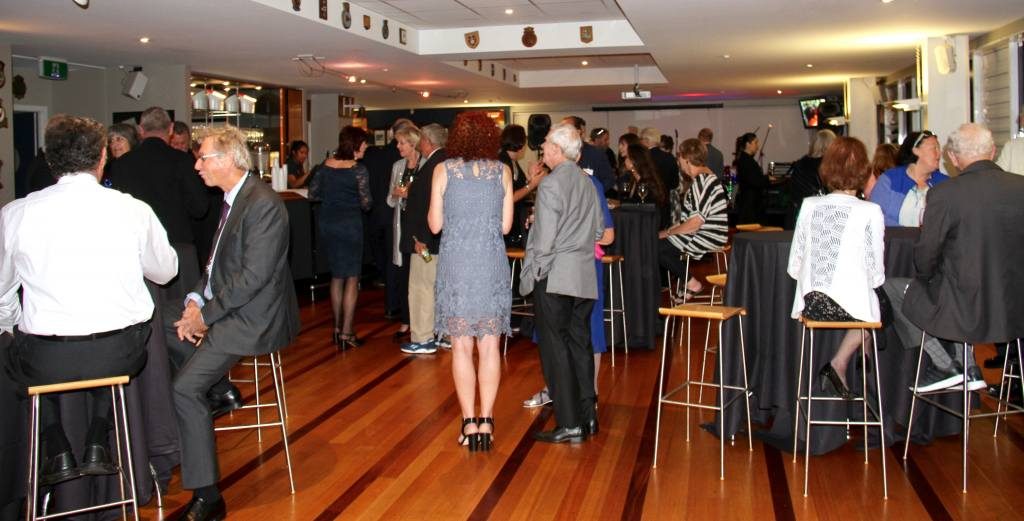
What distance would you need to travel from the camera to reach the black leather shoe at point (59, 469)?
3.20 m

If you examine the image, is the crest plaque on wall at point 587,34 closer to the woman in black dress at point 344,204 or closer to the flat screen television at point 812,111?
the woman in black dress at point 344,204

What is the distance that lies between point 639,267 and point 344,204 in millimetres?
2161

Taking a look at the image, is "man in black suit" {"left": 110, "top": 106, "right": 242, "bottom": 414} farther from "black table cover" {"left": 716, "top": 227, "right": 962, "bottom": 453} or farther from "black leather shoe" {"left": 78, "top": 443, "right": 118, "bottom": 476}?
"black table cover" {"left": 716, "top": 227, "right": 962, "bottom": 453}

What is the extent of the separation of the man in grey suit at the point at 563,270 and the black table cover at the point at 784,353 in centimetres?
71

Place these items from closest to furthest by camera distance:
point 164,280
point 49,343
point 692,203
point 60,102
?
point 49,343 → point 164,280 → point 692,203 → point 60,102

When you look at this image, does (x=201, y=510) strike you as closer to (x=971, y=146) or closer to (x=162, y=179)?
(x=162, y=179)

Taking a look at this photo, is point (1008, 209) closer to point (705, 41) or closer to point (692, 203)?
point (692, 203)

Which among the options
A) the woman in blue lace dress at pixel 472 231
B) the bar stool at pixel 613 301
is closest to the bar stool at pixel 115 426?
the woman in blue lace dress at pixel 472 231

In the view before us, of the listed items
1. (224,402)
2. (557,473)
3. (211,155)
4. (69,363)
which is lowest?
(557,473)

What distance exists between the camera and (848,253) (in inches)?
159

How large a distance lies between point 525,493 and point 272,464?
1.22 metres

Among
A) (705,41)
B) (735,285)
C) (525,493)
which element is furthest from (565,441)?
(705,41)

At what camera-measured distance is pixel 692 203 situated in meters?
7.00


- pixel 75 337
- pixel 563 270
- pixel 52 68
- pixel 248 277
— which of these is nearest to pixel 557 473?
pixel 563 270
